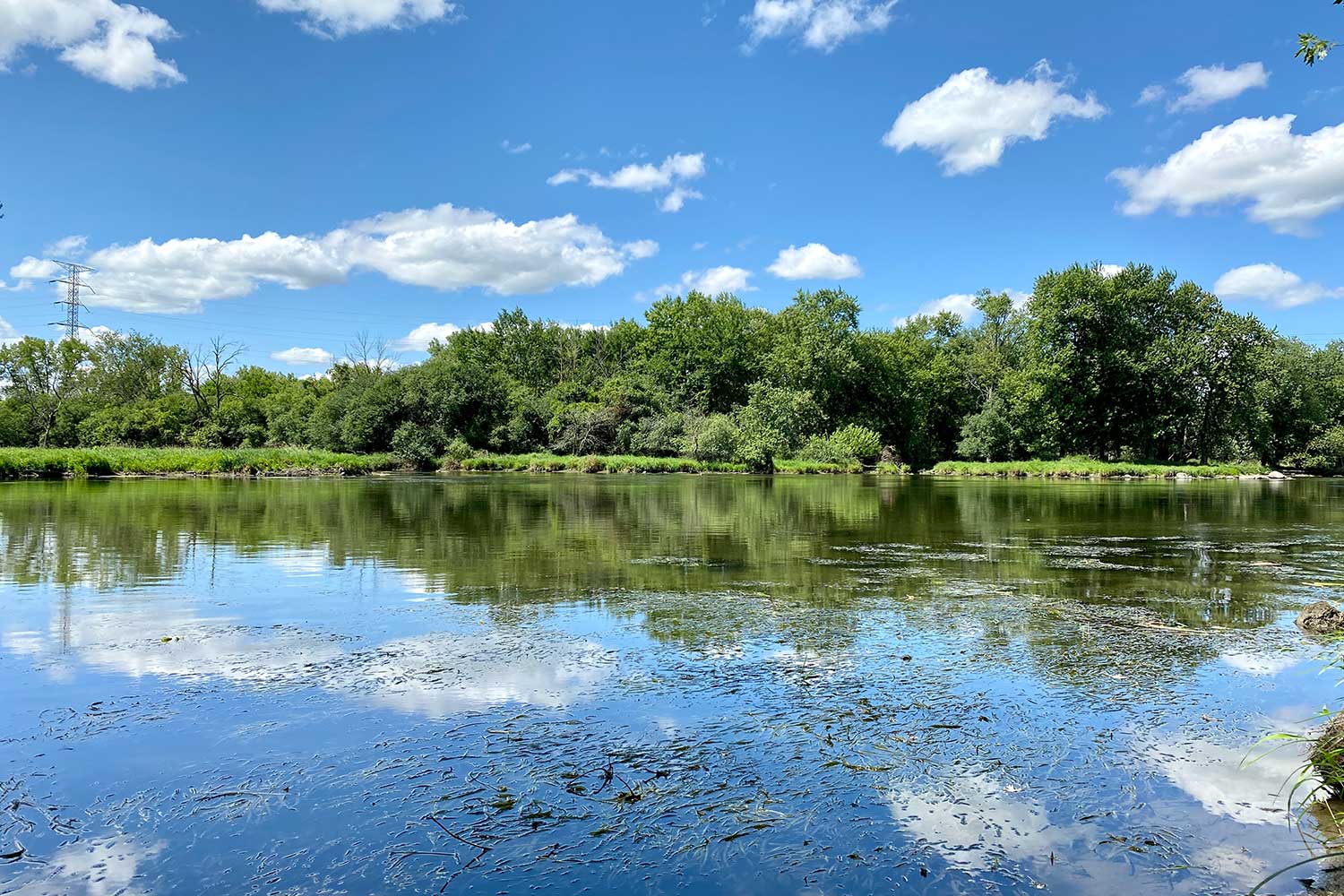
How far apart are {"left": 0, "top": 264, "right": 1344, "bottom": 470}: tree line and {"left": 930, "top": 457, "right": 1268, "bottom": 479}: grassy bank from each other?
12.8ft

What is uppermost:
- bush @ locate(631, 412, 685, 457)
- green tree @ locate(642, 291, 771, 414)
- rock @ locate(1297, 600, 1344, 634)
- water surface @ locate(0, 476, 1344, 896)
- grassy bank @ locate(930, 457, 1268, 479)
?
green tree @ locate(642, 291, 771, 414)

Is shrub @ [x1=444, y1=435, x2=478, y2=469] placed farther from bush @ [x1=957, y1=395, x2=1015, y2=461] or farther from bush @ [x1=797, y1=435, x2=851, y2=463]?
bush @ [x1=957, y1=395, x2=1015, y2=461]

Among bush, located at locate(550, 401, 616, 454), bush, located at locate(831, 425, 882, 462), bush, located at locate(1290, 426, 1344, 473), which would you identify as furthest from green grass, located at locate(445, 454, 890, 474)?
bush, located at locate(1290, 426, 1344, 473)

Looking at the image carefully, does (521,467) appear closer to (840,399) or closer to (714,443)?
(714,443)

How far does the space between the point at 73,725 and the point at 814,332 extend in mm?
68306

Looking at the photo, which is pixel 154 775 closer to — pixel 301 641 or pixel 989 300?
pixel 301 641

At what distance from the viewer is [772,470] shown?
59625 mm

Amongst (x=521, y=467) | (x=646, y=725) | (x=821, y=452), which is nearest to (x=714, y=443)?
(x=821, y=452)

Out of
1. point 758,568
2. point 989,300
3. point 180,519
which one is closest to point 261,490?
point 180,519

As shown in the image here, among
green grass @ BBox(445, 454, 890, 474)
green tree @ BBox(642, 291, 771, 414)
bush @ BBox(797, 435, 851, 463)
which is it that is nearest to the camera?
green grass @ BBox(445, 454, 890, 474)

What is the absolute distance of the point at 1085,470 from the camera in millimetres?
59594

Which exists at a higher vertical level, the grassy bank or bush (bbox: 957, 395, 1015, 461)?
bush (bbox: 957, 395, 1015, 461)

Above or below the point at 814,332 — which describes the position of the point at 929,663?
below

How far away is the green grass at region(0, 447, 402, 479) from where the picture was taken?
4272 cm
